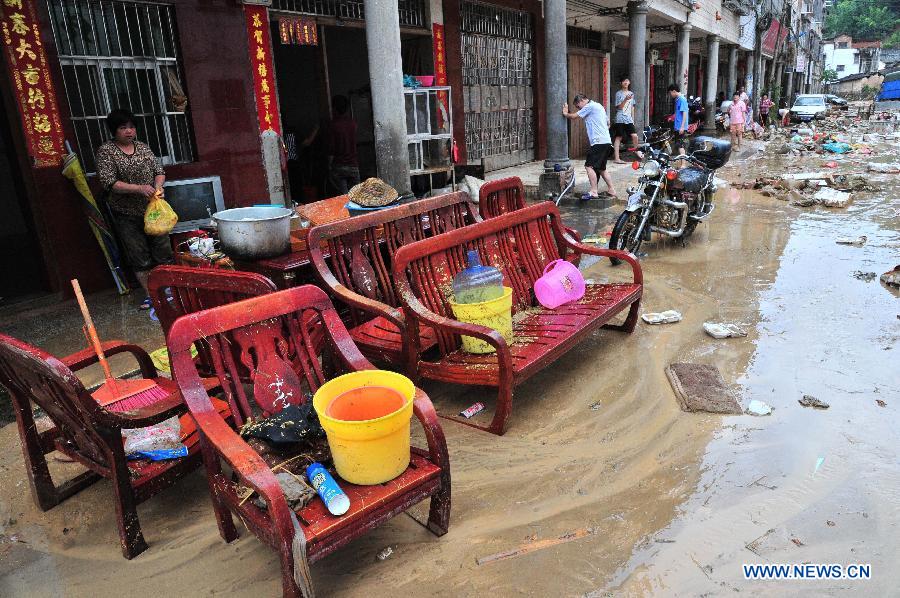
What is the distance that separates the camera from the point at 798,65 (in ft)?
166

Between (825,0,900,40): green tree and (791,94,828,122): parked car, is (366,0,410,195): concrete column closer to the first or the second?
(791,94,828,122): parked car

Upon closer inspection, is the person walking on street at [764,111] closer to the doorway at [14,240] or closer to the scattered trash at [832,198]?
the scattered trash at [832,198]

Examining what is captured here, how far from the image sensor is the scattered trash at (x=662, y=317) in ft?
16.6

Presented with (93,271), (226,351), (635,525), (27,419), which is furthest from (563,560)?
(93,271)

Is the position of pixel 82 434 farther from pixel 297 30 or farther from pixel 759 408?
pixel 297 30

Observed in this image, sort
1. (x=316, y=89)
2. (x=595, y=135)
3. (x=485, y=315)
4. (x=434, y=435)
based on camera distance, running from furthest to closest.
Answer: (x=316, y=89) → (x=595, y=135) → (x=485, y=315) → (x=434, y=435)

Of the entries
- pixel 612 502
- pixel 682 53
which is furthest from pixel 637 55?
pixel 612 502

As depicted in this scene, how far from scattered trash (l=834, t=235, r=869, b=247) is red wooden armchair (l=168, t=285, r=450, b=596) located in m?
7.06

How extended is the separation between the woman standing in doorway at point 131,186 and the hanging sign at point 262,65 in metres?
1.88

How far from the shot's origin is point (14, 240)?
877 centimetres

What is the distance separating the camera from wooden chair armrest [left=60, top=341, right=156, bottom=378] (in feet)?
9.94

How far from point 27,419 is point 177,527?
0.89 metres

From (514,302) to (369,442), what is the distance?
2293mm

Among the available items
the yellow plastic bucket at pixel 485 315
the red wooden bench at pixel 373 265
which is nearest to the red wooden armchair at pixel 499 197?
the red wooden bench at pixel 373 265
